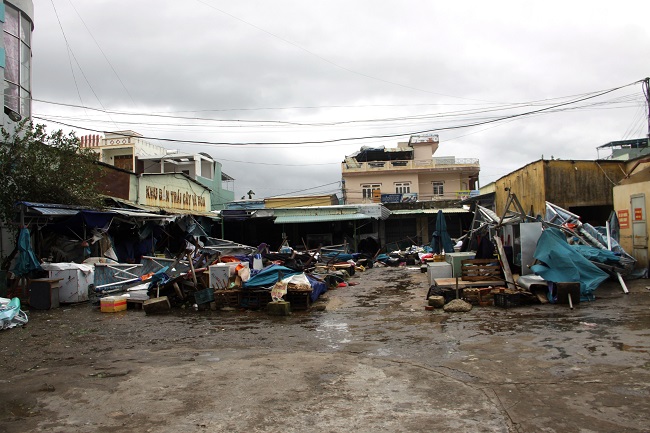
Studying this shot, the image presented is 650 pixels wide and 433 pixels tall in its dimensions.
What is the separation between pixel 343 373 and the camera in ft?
19.6

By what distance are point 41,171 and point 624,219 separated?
17684 millimetres

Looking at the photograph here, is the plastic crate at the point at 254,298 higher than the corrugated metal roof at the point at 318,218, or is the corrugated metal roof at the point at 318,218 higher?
the corrugated metal roof at the point at 318,218

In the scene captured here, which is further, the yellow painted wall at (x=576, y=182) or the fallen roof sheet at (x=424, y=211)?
the fallen roof sheet at (x=424, y=211)

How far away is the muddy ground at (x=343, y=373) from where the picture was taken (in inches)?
175

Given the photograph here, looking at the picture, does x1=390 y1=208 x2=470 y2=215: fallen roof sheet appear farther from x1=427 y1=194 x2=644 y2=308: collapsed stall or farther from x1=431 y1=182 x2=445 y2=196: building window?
x1=427 y1=194 x2=644 y2=308: collapsed stall

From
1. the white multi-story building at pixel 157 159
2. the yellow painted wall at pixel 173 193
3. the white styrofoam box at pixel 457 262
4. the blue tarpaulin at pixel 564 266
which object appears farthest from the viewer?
the white multi-story building at pixel 157 159

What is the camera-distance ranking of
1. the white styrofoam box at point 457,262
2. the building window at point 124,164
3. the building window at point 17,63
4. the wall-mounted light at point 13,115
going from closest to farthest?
the white styrofoam box at point 457,262
the wall-mounted light at point 13,115
the building window at point 17,63
the building window at point 124,164

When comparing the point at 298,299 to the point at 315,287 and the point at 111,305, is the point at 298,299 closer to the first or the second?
the point at 315,287

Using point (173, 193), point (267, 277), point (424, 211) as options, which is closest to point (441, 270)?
point (267, 277)

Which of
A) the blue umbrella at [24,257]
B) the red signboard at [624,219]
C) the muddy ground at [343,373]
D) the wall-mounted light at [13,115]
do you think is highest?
the wall-mounted light at [13,115]

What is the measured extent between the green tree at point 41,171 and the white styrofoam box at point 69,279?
2223 mm

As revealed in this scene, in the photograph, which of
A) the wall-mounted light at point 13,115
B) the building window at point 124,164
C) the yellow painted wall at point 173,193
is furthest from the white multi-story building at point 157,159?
the wall-mounted light at point 13,115

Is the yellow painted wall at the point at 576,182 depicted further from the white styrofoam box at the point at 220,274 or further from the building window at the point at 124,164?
the building window at the point at 124,164

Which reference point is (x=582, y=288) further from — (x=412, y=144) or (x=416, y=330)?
(x=412, y=144)
